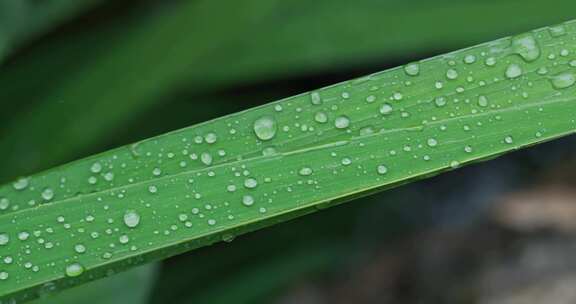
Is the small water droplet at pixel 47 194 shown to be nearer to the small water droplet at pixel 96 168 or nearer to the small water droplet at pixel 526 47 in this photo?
the small water droplet at pixel 96 168

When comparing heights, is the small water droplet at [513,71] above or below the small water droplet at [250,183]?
above

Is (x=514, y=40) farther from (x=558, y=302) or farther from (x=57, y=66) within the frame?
(x=558, y=302)

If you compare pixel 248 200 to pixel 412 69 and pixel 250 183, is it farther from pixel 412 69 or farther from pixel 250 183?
pixel 412 69

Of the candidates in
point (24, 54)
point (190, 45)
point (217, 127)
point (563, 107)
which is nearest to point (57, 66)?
point (24, 54)

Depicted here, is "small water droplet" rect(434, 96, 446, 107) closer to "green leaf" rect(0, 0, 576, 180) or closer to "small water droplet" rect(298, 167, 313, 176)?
"small water droplet" rect(298, 167, 313, 176)

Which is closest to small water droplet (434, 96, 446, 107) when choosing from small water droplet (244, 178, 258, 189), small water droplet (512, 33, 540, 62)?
small water droplet (512, 33, 540, 62)

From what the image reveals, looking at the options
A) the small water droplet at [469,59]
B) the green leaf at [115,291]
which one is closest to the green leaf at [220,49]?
the green leaf at [115,291]

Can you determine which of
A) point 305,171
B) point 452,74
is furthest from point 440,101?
point 305,171
